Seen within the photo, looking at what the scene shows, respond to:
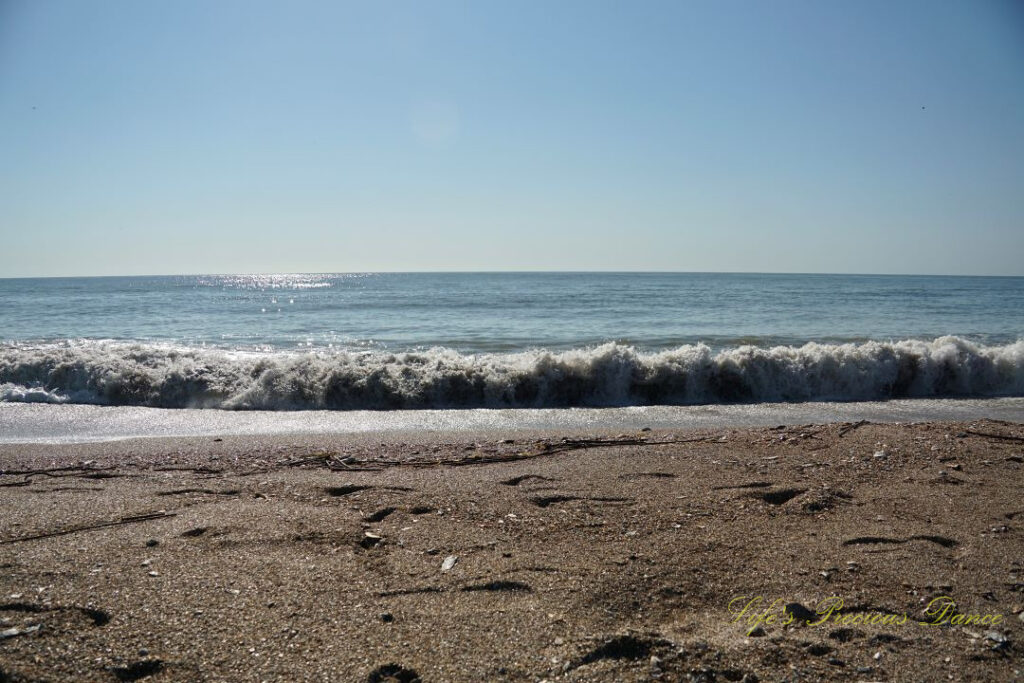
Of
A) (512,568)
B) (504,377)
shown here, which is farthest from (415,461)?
(504,377)

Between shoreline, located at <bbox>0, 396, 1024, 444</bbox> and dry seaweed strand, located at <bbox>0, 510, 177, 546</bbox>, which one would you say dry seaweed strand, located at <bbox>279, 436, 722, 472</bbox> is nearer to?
shoreline, located at <bbox>0, 396, 1024, 444</bbox>

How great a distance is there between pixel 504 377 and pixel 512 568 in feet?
23.6

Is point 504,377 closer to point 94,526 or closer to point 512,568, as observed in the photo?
point 94,526

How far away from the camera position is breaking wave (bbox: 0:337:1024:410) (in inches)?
392

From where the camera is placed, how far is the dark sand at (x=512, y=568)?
2.37 metres

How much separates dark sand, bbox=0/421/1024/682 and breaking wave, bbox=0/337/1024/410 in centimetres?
459

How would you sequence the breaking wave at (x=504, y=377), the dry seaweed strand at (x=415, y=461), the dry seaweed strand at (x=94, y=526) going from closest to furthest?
the dry seaweed strand at (x=94, y=526), the dry seaweed strand at (x=415, y=461), the breaking wave at (x=504, y=377)

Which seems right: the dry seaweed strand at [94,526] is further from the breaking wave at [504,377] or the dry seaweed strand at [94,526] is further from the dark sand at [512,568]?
the breaking wave at [504,377]

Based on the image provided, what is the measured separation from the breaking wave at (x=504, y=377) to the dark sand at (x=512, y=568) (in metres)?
4.59

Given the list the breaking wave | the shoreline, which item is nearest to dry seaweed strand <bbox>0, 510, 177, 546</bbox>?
the shoreline

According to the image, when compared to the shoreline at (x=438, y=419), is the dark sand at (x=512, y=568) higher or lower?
higher

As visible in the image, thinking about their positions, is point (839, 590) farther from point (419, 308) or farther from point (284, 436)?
point (419, 308)

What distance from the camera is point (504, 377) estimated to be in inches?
406

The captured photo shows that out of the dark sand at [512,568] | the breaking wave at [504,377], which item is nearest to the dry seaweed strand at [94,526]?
the dark sand at [512,568]
